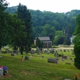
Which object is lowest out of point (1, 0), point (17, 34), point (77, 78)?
point (77, 78)

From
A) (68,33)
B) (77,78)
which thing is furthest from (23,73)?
(68,33)

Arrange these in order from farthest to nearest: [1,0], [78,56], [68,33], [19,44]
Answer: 1. [68,33]
2. [19,44]
3. [1,0]
4. [78,56]

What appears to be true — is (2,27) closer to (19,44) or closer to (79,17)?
(19,44)

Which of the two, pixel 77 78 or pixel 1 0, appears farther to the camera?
pixel 1 0

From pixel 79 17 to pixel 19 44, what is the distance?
23.4m

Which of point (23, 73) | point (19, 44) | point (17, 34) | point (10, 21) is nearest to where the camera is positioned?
point (23, 73)

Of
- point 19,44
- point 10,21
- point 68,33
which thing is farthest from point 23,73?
point 68,33

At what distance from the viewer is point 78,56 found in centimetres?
3005

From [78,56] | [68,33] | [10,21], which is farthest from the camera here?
[68,33]

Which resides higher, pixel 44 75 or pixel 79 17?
pixel 79 17

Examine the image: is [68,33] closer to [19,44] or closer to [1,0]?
[19,44]

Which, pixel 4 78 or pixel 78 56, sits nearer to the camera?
pixel 4 78

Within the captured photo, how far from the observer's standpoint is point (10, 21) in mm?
37969

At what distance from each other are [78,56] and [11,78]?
1204 cm
